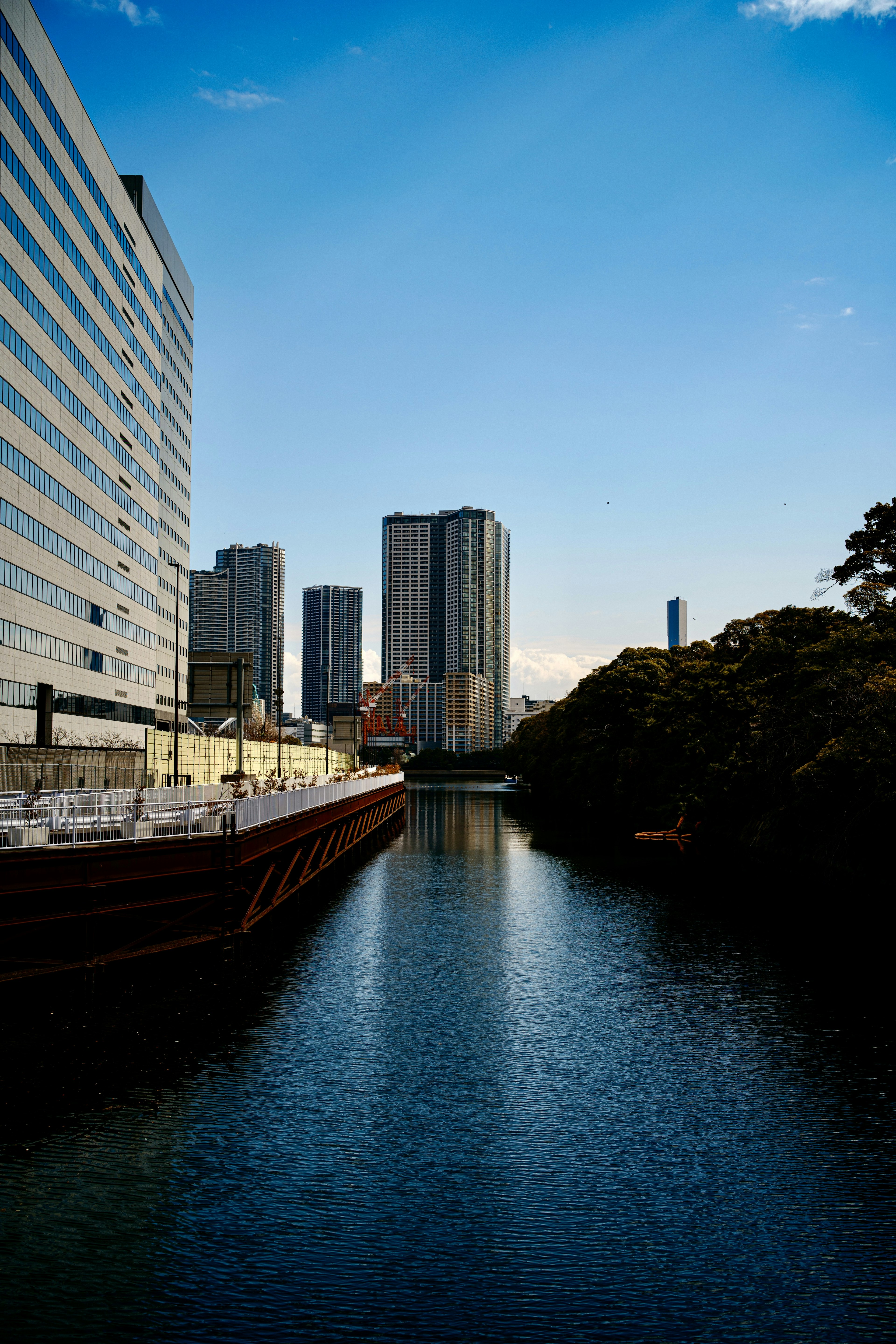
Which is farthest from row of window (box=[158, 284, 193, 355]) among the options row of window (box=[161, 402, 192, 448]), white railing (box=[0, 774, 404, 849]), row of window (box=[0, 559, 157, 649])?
white railing (box=[0, 774, 404, 849])

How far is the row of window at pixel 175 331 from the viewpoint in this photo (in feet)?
385

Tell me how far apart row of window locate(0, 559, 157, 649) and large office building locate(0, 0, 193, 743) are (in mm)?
156

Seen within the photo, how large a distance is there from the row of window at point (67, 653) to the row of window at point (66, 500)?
904 centimetres

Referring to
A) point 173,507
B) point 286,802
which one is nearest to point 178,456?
point 173,507

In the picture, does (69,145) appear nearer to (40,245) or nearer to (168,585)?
(40,245)

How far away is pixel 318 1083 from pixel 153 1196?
5470 mm

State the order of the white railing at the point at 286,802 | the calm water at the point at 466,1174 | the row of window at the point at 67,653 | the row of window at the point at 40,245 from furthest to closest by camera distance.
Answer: the row of window at the point at 67,653 < the row of window at the point at 40,245 < the white railing at the point at 286,802 < the calm water at the point at 466,1174

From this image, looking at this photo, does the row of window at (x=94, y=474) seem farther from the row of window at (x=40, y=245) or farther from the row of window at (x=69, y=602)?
the row of window at (x=40, y=245)

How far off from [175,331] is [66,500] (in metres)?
67.7

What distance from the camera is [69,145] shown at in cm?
6325

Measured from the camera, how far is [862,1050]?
2264 cm

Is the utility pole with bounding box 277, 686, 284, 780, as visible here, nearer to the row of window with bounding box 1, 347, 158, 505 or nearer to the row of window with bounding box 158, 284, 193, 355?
the row of window with bounding box 1, 347, 158, 505

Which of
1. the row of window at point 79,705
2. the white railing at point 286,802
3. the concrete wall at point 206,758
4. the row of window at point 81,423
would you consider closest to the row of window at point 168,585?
the row of window at point 81,423

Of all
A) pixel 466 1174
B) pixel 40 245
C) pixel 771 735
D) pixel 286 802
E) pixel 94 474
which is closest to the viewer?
pixel 466 1174
